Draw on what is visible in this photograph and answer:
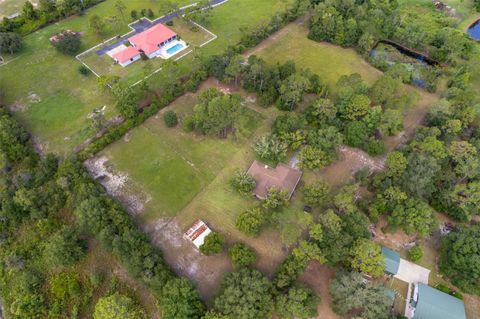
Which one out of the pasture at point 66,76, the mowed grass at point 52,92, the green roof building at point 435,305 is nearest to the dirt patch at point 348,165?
the green roof building at point 435,305

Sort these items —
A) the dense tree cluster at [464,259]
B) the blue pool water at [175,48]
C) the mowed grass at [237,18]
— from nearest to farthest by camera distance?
1. the dense tree cluster at [464,259]
2. the blue pool water at [175,48]
3. the mowed grass at [237,18]

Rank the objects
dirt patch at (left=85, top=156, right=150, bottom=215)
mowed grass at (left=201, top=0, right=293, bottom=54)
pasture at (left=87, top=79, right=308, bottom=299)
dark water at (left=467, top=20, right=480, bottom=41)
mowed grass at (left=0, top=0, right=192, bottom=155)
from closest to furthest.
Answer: pasture at (left=87, top=79, right=308, bottom=299)
dirt patch at (left=85, top=156, right=150, bottom=215)
mowed grass at (left=0, top=0, right=192, bottom=155)
mowed grass at (left=201, top=0, right=293, bottom=54)
dark water at (left=467, top=20, right=480, bottom=41)

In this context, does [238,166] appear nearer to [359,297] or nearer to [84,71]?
[359,297]

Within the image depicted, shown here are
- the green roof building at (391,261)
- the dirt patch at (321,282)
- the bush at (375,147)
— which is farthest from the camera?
the bush at (375,147)

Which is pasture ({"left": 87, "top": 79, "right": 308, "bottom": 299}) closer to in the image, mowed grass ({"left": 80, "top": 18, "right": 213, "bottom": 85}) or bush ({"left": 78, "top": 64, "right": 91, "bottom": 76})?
mowed grass ({"left": 80, "top": 18, "right": 213, "bottom": 85})

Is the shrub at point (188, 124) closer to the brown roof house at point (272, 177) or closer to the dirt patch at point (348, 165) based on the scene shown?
the brown roof house at point (272, 177)

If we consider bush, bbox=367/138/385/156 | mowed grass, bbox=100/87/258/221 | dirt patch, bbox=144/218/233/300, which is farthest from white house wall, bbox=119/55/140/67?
bush, bbox=367/138/385/156
